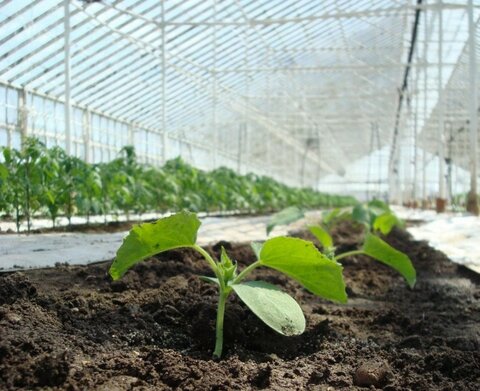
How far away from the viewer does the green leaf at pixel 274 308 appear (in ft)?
5.47

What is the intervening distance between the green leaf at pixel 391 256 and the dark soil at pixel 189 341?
21cm

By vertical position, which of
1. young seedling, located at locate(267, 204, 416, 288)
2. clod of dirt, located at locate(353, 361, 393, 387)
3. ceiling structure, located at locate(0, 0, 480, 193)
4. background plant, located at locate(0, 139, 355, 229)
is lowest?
clod of dirt, located at locate(353, 361, 393, 387)

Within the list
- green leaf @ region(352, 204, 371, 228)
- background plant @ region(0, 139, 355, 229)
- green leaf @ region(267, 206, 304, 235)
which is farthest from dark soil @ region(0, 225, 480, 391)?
background plant @ region(0, 139, 355, 229)

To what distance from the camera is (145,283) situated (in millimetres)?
2633

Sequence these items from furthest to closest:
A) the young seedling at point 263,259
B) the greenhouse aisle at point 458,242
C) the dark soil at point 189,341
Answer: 1. the greenhouse aisle at point 458,242
2. the young seedling at point 263,259
3. the dark soil at point 189,341

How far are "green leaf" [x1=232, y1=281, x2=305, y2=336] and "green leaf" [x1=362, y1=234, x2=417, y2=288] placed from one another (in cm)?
100

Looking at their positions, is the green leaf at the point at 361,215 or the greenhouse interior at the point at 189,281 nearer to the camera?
the greenhouse interior at the point at 189,281

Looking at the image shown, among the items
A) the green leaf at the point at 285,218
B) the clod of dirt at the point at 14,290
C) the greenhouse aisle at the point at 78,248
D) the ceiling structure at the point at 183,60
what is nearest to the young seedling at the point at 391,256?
the green leaf at the point at 285,218

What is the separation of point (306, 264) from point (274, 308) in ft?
0.67

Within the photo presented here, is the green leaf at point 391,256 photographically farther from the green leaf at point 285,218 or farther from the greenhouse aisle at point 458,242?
the greenhouse aisle at point 458,242

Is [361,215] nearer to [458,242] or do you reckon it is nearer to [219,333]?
[458,242]

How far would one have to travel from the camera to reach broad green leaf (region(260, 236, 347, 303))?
1813mm

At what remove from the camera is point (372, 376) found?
166 cm

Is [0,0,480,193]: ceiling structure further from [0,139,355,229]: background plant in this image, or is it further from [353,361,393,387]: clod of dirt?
[353,361,393,387]: clod of dirt
